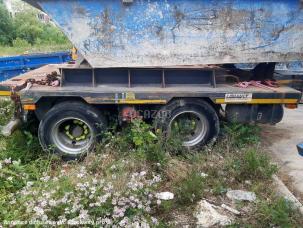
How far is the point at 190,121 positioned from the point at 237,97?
2.47ft

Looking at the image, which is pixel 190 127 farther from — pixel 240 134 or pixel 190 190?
pixel 190 190

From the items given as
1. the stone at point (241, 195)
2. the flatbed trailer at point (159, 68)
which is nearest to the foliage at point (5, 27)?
the flatbed trailer at point (159, 68)

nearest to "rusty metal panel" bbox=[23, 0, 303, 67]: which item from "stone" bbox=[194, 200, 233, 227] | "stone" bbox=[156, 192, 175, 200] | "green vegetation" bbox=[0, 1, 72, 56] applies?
"stone" bbox=[156, 192, 175, 200]

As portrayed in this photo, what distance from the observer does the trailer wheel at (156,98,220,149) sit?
5.48 meters

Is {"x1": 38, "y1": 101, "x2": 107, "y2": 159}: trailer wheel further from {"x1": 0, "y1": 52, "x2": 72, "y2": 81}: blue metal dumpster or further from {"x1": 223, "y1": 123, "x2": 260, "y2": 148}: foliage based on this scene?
{"x1": 0, "y1": 52, "x2": 72, "y2": 81}: blue metal dumpster

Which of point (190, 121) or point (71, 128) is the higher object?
point (190, 121)

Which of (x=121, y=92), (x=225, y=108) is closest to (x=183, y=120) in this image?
(x=225, y=108)

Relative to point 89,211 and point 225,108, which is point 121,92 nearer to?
point 225,108

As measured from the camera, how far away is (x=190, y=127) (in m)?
5.59

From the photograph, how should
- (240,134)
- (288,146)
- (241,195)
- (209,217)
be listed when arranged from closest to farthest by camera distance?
(209,217) < (241,195) < (240,134) < (288,146)

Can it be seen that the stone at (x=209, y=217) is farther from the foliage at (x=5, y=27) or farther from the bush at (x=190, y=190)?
the foliage at (x=5, y=27)

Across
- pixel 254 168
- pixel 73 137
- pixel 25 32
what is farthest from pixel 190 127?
pixel 25 32

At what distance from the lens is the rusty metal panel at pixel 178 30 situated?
5.17 m

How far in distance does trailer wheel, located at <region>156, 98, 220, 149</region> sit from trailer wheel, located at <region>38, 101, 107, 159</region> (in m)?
0.90
